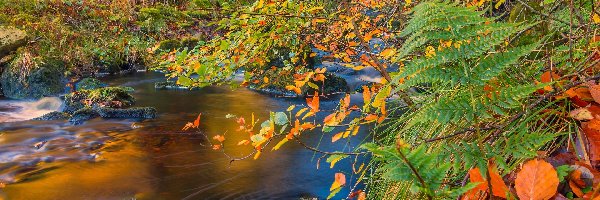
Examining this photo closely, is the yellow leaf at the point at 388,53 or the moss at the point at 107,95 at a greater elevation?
the yellow leaf at the point at 388,53

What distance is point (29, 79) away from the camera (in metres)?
10.9

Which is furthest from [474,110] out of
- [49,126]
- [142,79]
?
[142,79]

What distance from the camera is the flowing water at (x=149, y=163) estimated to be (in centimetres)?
549

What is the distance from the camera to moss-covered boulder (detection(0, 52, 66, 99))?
35.4ft

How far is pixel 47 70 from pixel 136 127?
15.0 ft

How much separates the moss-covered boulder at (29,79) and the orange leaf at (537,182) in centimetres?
1163

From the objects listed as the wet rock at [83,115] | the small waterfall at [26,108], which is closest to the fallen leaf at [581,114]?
the wet rock at [83,115]

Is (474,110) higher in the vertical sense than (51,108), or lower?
higher

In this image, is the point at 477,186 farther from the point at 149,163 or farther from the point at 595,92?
the point at 149,163

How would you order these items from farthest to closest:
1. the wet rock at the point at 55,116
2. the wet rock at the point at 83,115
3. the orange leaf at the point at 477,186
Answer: the wet rock at the point at 55,116, the wet rock at the point at 83,115, the orange leaf at the point at 477,186

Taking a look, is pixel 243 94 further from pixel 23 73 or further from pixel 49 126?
pixel 23 73

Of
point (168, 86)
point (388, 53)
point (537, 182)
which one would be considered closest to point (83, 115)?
point (168, 86)

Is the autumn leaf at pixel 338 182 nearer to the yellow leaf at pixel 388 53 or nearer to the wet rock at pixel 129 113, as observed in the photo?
the yellow leaf at pixel 388 53

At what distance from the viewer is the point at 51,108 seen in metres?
10.0
